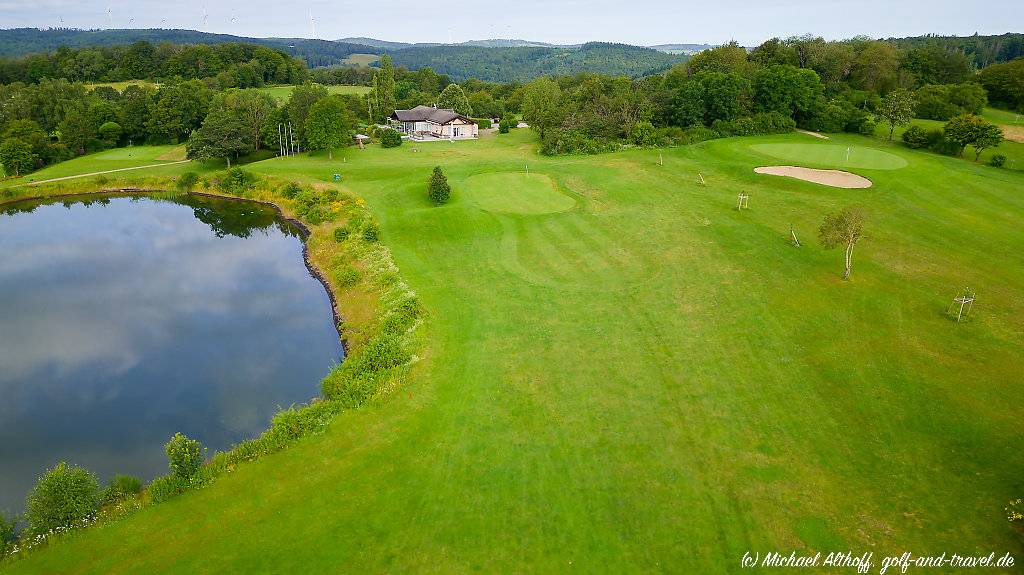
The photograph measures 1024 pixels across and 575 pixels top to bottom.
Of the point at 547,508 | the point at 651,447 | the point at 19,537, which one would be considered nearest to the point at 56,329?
the point at 19,537

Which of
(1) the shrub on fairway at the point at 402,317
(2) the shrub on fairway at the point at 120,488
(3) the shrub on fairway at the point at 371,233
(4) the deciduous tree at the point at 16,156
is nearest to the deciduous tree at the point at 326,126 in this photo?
(3) the shrub on fairway at the point at 371,233

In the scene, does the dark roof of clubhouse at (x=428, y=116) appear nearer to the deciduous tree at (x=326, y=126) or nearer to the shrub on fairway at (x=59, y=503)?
the deciduous tree at (x=326, y=126)

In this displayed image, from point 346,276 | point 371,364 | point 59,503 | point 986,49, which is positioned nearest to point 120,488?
point 59,503

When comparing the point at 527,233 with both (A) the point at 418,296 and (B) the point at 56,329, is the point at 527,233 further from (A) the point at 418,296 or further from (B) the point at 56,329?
(B) the point at 56,329

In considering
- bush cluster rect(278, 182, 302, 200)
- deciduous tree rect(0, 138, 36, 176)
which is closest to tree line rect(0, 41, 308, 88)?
deciduous tree rect(0, 138, 36, 176)

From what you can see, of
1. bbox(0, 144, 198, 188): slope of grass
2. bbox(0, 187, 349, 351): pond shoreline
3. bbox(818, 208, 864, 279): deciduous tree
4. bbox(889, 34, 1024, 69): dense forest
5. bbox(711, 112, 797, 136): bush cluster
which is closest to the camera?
bbox(818, 208, 864, 279): deciduous tree

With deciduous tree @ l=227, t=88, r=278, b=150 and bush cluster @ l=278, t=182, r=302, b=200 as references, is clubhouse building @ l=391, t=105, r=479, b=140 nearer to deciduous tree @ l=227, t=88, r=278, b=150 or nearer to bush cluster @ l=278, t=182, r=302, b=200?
deciduous tree @ l=227, t=88, r=278, b=150

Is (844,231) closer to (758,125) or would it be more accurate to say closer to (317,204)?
(317,204)
